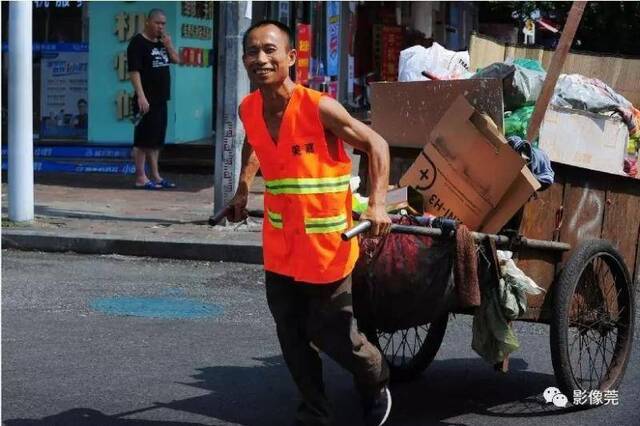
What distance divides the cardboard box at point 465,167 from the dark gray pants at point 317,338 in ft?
2.32

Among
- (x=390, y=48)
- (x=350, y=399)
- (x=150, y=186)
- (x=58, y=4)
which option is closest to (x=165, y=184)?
(x=150, y=186)

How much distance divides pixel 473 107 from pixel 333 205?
877 millimetres

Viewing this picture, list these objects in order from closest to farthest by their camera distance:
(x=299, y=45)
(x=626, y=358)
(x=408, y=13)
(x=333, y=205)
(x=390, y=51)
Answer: (x=333, y=205) → (x=626, y=358) → (x=299, y=45) → (x=390, y=51) → (x=408, y=13)

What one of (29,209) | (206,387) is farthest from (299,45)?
(206,387)

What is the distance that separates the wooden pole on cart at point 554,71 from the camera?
497cm

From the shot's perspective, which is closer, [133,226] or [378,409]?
[378,409]

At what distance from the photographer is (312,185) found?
173 inches

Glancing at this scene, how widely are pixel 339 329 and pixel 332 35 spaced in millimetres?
13221

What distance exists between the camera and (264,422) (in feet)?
16.6

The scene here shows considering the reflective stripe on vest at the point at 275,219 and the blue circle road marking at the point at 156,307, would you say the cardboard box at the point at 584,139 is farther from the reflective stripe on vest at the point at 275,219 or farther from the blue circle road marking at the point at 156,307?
the blue circle road marking at the point at 156,307

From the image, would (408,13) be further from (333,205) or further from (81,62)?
(333,205)

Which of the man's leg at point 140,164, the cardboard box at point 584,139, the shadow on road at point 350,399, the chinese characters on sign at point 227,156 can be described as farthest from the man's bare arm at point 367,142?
the man's leg at point 140,164

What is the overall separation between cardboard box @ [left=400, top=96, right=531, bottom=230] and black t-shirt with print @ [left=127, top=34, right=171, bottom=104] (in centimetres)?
775

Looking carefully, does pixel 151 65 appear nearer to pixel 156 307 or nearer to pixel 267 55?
pixel 156 307
